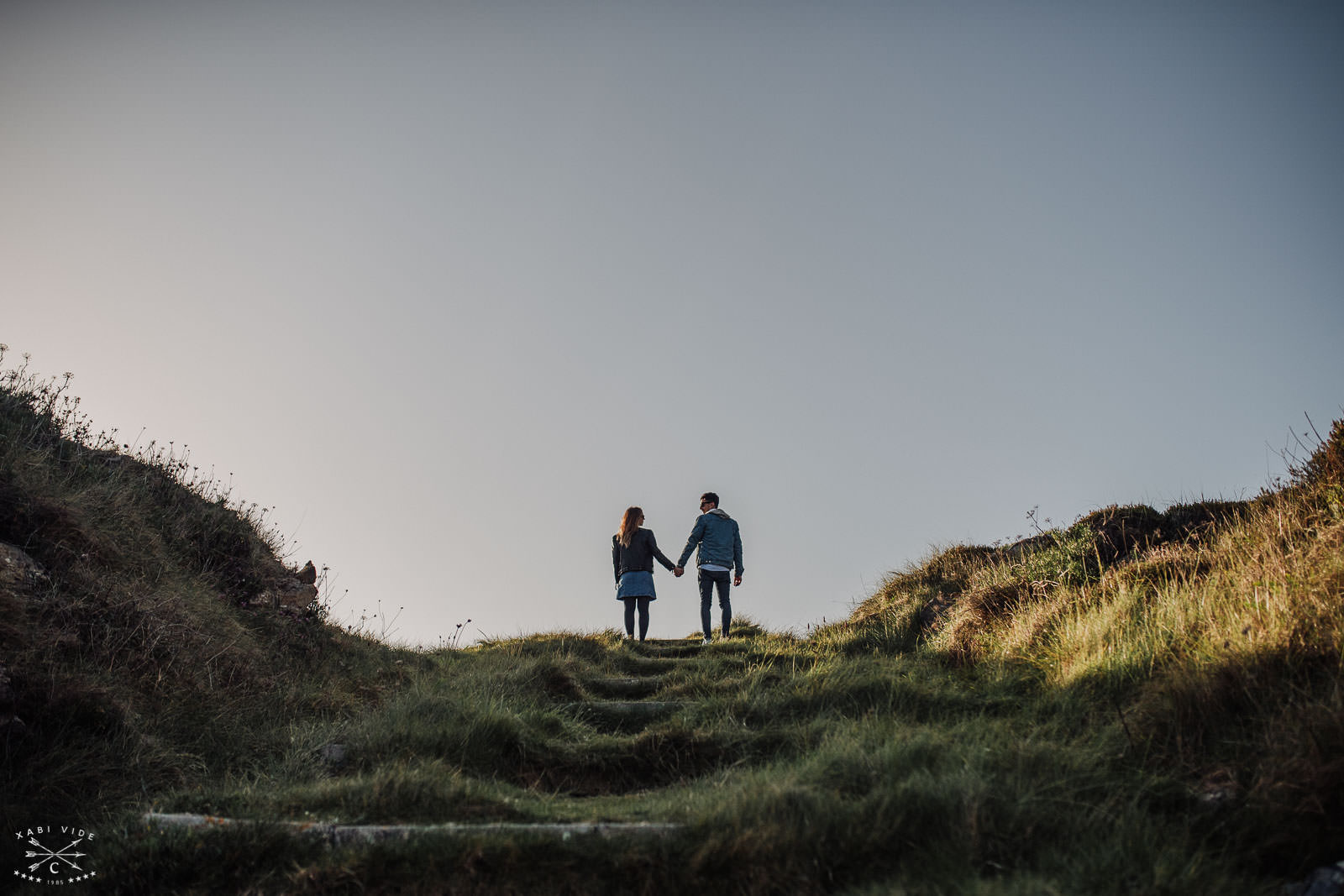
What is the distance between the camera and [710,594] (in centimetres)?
1288

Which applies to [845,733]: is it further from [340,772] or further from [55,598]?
[55,598]

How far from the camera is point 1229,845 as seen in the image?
3.50 m

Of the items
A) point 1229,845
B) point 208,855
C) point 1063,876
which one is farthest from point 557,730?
point 1229,845

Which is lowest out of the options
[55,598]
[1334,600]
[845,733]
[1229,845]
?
[1229,845]

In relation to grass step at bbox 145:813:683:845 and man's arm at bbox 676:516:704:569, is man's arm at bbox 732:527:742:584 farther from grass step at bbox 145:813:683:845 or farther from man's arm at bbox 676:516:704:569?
grass step at bbox 145:813:683:845

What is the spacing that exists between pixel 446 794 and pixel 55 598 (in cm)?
411

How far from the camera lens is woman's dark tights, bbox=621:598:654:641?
13.2 meters

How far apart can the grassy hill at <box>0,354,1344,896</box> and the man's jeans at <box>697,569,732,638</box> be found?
3.09 meters

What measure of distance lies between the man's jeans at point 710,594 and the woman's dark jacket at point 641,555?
2.19ft

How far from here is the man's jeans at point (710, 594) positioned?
12805 millimetres

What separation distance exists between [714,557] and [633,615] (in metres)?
1.87

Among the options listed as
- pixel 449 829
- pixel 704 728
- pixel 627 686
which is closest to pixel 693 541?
pixel 627 686

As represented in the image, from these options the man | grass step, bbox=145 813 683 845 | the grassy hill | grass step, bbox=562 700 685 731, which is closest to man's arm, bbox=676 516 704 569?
the man

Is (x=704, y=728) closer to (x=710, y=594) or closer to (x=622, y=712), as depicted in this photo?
(x=622, y=712)
